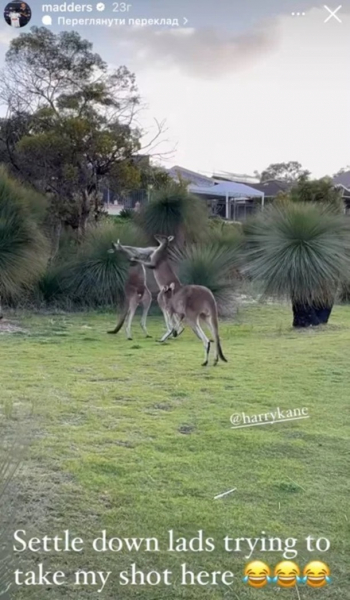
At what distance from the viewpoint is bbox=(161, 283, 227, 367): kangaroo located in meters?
2.18

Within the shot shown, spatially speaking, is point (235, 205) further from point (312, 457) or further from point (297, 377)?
point (312, 457)

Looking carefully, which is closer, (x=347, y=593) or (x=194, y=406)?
(x=347, y=593)

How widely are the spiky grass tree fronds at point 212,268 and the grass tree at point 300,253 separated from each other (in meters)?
0.12

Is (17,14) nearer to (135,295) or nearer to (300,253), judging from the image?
(135,295)

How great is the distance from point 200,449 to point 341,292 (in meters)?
2.15

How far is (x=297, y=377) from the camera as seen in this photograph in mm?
2104

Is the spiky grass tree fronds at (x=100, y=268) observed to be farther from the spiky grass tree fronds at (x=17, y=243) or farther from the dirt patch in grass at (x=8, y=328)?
the dirt patch in grass at (x=8, y=328)

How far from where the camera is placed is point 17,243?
3133 millimetres

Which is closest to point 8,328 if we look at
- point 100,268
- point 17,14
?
point 100,268

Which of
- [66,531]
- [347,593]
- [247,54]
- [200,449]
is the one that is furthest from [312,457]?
[247,54]

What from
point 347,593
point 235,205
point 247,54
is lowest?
point 347,593

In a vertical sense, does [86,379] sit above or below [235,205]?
below

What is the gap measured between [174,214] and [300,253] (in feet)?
2.58

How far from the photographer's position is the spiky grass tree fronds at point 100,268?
308cm
